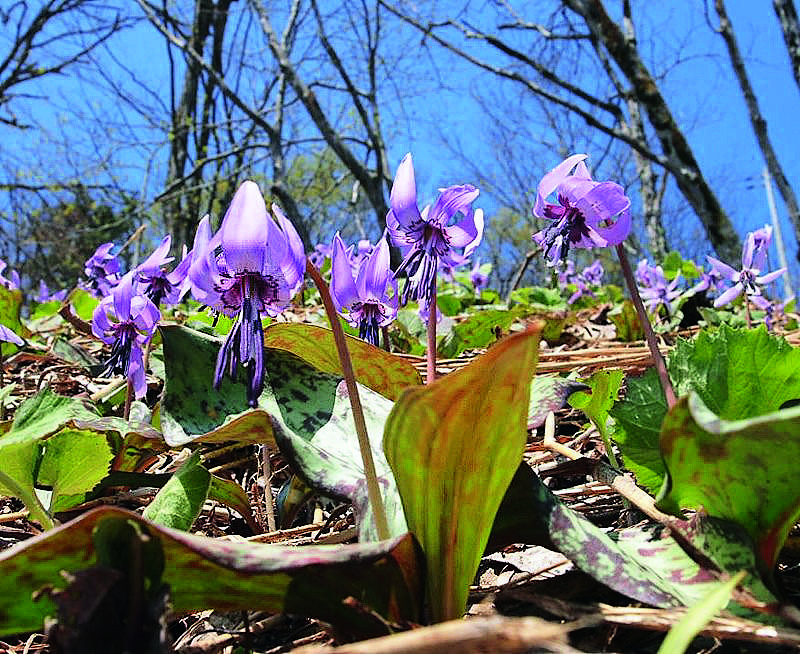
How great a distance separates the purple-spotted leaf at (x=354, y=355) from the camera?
1191 millimetres

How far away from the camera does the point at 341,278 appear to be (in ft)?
3.65

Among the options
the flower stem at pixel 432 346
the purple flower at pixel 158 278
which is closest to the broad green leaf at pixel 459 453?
the flower stem at pixel 432 346

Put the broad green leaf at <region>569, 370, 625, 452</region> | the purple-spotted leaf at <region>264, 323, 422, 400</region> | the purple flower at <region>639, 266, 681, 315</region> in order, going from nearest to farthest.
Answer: the broad green leaf at <region>569, 370, 625, 452</region>, the purple-spotted leaf at <region>264, 323, 422, 400</region>, the purple flower at <region>639, 266, 681, 315</region>

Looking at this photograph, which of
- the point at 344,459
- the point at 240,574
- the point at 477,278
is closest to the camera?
the point at 240,574

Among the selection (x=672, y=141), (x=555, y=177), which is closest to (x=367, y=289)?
(x=555, y=177)

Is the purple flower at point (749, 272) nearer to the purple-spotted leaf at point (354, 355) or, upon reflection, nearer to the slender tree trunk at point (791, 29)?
the purple-spotted leaf at point (354, 355)

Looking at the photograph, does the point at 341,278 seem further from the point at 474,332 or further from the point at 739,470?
the point at 474,332

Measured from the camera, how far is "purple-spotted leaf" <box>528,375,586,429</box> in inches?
37.4

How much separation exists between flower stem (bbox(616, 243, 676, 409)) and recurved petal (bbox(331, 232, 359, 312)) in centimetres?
43

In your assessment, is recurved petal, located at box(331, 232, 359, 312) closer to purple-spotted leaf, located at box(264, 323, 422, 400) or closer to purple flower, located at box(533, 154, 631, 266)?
purple-spotted leaf, located at box(264, 323, 422, 400)

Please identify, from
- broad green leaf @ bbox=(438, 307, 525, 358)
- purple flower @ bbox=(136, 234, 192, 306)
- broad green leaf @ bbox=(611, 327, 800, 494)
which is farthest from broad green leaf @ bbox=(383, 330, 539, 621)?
broad green leaf @ bbox=(438, 307, 525, 358)

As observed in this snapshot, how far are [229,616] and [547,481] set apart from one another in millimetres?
731

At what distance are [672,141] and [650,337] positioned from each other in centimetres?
651

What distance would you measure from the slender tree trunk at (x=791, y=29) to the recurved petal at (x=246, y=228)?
797cm
